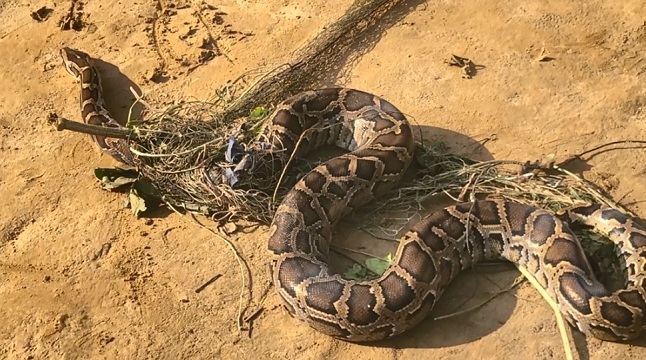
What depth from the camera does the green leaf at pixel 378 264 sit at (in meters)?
7.94

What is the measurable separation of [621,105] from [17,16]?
8.94 meters

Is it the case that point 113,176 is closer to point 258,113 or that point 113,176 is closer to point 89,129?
point 89,129

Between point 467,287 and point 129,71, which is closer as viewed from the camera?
point 467,287

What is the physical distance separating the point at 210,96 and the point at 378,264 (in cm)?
366

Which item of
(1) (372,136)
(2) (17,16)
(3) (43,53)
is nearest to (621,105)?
(1) (372,136)

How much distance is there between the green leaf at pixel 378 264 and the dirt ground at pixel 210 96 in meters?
0.72

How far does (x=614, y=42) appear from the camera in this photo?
1033cm

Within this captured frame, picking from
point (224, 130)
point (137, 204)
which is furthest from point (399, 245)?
point (137, 204)

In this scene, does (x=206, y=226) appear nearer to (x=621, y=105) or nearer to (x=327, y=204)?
(x=327, y=204)

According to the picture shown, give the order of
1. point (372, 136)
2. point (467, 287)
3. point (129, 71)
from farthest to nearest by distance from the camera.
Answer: point (129, 71) < point (372, 136) < point (467, 287)

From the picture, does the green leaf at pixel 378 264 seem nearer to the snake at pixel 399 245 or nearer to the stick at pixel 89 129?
the snake at pixel 399 245

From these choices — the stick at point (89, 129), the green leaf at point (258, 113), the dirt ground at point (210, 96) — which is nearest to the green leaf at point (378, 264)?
the dirt ground at point (210, 96)

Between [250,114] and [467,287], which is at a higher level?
[250,114]

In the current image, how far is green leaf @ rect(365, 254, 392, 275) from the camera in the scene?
7.94 meters
